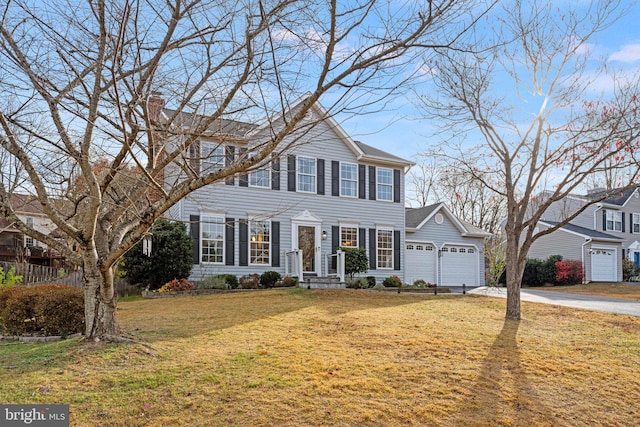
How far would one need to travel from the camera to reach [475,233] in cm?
2306

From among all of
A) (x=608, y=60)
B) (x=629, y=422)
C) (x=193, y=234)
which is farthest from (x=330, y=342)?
(x=193, y=234)

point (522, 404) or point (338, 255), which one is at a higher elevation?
point (338, 255)

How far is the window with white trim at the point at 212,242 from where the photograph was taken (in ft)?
55.7

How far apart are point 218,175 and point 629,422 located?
5.24 metres

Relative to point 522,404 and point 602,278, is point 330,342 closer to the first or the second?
point 522,404

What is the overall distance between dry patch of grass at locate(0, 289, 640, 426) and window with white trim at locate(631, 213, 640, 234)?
2864 cm

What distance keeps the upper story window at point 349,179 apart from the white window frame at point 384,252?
75.3 inches

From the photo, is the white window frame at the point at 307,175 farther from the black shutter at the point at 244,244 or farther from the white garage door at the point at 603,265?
the white garage door at the point at 603,265

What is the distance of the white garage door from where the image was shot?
95.7 ft

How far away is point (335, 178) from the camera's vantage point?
1930 centimetres

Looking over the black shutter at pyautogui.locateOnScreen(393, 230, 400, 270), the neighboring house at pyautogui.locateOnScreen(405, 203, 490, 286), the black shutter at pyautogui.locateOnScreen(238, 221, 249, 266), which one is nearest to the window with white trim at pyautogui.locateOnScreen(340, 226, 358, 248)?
the black shutter at pyautogui.locateOnScreen(393, 230, 400, 270)

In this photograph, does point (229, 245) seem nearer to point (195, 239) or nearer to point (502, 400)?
point (195, 239)

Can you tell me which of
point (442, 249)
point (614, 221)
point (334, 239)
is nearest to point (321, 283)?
point (334, 239)

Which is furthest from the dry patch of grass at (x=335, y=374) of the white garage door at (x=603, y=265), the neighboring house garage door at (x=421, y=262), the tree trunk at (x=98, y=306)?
the white garage door at (x=603, y=265)
